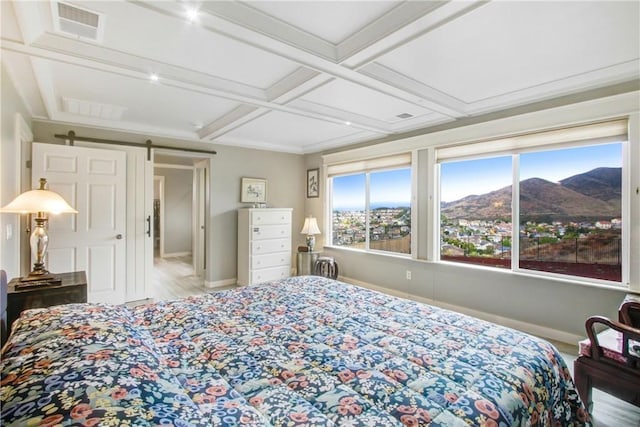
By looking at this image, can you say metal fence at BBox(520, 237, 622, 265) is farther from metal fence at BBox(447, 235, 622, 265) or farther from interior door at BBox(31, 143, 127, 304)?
interior door at BBox(31, 143, 127, 304)

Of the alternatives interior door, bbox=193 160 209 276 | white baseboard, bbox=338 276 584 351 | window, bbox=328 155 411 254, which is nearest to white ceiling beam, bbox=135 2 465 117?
window, bbox=328 155 411 254

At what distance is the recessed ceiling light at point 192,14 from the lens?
1.70 meters

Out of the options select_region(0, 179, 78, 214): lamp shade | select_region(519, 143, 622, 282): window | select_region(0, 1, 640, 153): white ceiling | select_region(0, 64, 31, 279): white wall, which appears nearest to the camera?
select_region(0, 1, 640, 153): white ceiling

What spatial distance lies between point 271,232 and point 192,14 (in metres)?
3.69

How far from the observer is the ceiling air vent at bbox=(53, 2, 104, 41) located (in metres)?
1.86

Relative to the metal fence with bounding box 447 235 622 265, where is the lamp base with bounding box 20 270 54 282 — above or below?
below

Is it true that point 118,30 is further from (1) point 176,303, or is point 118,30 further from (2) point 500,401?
(2) point 500,401

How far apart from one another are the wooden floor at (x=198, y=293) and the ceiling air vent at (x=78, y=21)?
3.48 meters

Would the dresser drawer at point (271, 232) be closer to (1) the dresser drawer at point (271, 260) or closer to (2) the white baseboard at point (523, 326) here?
(1) the dresser drawer at point (271, 260)

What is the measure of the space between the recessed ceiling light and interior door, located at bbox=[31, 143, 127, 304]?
117 inches

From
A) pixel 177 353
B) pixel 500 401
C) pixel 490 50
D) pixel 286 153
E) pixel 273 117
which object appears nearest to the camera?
pixel 500 401

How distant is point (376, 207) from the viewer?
501 centimetres

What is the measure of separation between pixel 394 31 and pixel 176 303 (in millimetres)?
2224

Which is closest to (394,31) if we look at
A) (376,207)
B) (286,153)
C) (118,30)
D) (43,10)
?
(118,30)
